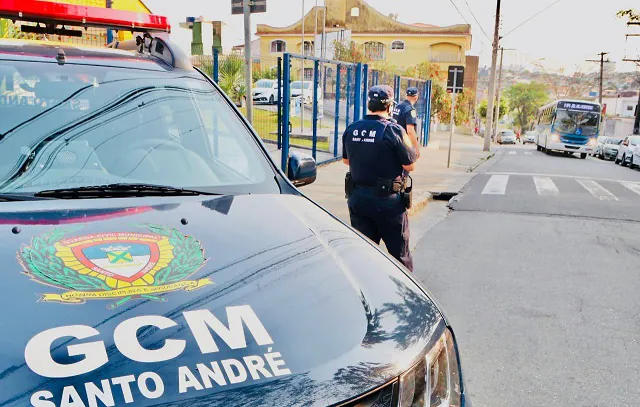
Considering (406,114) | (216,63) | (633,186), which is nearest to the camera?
(406,114)

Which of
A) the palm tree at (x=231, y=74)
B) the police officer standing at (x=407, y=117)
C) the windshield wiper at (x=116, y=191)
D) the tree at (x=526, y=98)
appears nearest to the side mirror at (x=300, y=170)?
the windshield wiper at (x=116, y=191)

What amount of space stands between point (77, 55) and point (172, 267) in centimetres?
157

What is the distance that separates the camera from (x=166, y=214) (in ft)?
7.25

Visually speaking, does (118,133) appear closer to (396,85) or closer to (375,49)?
(396,85)

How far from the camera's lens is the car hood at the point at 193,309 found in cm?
136

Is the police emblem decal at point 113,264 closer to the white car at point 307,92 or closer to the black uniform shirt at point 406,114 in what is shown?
the black uniform shirt at point 406,114

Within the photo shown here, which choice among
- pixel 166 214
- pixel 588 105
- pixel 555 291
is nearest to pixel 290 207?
pixel 166 214

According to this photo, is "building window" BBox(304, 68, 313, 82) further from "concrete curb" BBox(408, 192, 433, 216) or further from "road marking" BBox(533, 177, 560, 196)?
"road marking" BBox(533, 177, 560, 196)

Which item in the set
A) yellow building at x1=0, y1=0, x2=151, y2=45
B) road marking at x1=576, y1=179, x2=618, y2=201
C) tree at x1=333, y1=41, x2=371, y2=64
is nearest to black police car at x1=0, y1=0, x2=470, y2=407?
yellow building at x1=0, y1=0, x2=151, y2=45

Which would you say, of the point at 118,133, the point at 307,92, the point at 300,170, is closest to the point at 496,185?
the point at 307,92

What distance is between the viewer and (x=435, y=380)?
5.61ft

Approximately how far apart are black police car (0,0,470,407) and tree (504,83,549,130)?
108114 millimetres

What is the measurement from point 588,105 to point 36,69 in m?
31.1

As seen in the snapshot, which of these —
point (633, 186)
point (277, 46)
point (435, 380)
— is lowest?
point (633, 186)
